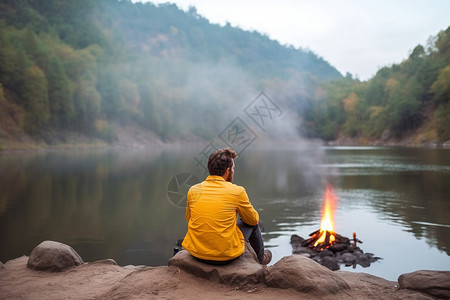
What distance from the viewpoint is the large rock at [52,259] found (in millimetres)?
7207

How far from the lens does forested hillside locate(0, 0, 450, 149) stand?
62375 mm

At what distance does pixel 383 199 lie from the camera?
1938cm

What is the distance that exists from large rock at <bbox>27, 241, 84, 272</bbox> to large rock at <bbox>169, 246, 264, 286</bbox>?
2.46 m

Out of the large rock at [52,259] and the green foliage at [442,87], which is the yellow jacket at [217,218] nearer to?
the large rock at [52,259]

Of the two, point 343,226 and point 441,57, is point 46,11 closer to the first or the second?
point 441,57

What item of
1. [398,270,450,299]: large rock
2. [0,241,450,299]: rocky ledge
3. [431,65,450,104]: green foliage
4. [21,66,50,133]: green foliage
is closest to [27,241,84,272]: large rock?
[0,241,450,299]: rocky ledge

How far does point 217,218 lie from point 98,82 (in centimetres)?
9087

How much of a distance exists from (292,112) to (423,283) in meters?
157

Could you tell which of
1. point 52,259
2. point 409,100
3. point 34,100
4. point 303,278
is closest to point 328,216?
point 303,278

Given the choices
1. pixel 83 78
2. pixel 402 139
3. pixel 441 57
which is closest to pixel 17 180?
pixel 83 78

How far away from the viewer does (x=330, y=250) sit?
1067 cm

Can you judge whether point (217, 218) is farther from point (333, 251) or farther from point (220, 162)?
point (333, 251)

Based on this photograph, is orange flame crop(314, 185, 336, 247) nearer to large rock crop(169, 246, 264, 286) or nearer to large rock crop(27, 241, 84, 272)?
large rock crop(169, 246, 264, 286)

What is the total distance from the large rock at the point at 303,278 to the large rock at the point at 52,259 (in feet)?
12.2
